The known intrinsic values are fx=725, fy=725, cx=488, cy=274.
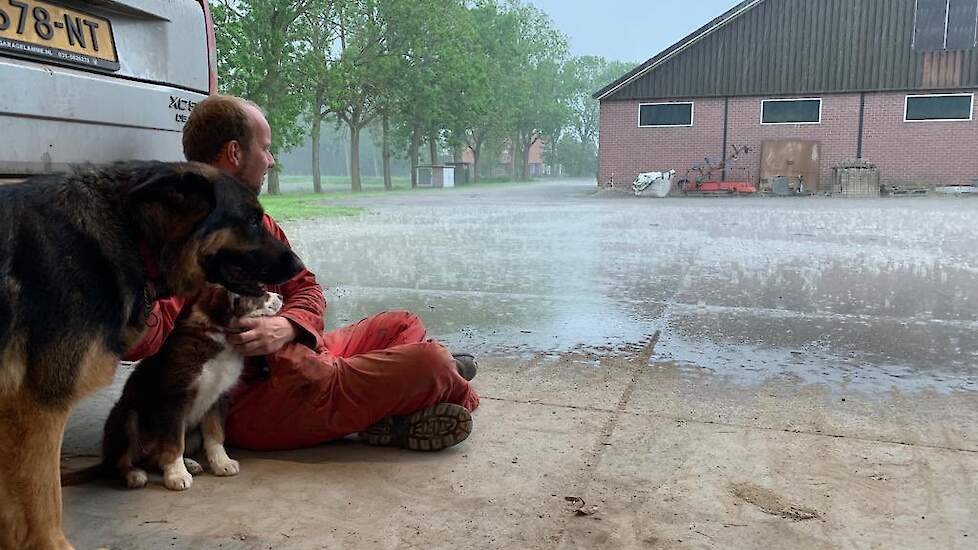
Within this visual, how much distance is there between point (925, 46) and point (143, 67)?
34188 millimetres

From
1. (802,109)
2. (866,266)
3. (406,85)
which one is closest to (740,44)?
(802,109)

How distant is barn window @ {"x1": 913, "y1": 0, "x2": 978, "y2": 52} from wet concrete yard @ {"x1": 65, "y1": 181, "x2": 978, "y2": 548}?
27637 millimetres

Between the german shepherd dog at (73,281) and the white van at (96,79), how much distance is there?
2.12ft

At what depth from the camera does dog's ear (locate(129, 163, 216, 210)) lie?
2182 mm

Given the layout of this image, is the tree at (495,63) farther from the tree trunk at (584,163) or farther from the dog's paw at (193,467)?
the dog's paw at (193,467)

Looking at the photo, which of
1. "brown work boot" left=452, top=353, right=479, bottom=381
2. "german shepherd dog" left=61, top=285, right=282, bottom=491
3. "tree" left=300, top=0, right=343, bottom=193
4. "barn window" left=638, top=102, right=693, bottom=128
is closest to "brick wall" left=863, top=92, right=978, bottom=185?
"barn window" left=638, top=102, right=693, bottom=128

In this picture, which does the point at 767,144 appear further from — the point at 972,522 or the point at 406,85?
the point at 972,522

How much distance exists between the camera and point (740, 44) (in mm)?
31828

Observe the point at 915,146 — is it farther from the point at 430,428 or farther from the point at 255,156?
the point at 255,156

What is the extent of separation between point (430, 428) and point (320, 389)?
0.48 m

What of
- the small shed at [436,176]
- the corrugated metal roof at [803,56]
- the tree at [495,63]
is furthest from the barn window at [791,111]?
the small shed at [436,176]

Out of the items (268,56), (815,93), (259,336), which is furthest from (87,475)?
(815,93)

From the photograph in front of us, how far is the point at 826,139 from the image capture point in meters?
31.2

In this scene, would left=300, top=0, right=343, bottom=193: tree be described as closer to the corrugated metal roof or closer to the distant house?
the corrugated metal roof
